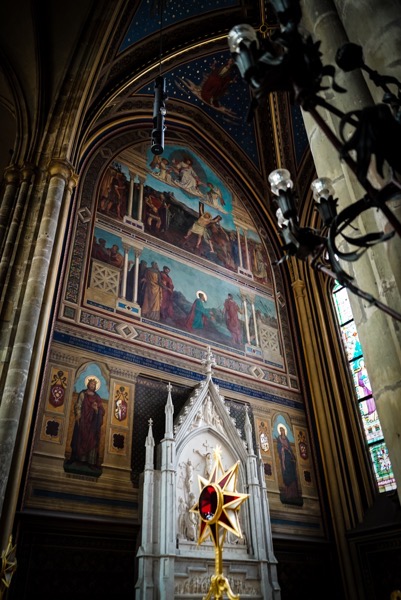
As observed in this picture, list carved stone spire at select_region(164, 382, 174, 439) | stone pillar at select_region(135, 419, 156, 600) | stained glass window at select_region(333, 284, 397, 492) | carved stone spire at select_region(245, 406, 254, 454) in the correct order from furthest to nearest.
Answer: stained glass window at select_region(333, 284, 397, 492)
carved stone spire at select_region(245, 406, 254, 454)
carved stone spire at select_region(164, 382, 174, 439)
stone pillar at select_region(135, 419, 156, 600)

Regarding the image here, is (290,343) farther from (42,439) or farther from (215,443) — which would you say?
(42,439)

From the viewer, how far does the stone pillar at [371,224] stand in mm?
2773

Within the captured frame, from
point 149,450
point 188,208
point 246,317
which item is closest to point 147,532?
point 149,450

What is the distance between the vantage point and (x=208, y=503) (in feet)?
21.2

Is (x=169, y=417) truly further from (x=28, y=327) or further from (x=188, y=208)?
(x=188, y=208)

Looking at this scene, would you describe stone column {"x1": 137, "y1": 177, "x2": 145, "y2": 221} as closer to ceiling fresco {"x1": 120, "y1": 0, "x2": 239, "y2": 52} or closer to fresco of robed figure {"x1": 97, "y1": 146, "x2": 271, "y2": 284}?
fresco of robed figure {"x1": 97, "y1": 146, "x2": 271, "y2": 284}

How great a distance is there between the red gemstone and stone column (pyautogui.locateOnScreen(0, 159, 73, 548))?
2.49 meters

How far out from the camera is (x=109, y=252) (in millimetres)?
9438

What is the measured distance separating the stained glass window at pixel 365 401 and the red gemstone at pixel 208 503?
3.94 metres

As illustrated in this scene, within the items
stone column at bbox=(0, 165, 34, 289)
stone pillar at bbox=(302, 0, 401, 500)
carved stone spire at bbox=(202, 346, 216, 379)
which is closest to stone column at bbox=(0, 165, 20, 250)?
stone column at bbox=(0, 165, 34, 289)

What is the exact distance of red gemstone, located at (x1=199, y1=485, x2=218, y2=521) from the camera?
6.36m

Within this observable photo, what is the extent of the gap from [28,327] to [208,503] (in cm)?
346

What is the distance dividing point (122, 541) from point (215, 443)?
2236 mm

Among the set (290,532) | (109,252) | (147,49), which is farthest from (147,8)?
(290,532)
